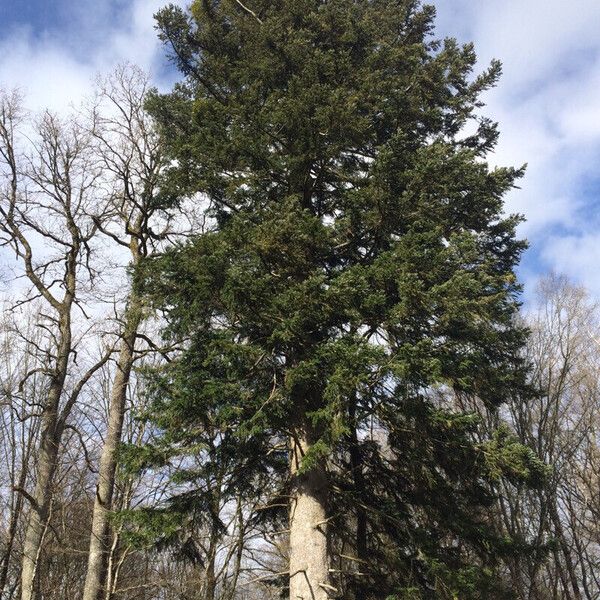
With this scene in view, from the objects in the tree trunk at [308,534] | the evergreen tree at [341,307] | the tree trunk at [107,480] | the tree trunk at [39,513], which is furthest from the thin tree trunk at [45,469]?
the tree trunk at [308,534]

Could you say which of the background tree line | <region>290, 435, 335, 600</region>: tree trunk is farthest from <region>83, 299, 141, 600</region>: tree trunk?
<region>290, 435, 335, 600</region>: tree trunk

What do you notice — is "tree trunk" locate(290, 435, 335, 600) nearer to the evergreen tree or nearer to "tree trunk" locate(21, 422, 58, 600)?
the evergreen tree

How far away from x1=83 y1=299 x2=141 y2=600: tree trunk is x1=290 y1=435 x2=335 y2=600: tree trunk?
9.62 ft

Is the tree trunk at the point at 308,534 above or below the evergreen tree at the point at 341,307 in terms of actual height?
below

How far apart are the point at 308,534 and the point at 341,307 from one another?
2777 millimetres

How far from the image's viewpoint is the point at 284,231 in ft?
23.0

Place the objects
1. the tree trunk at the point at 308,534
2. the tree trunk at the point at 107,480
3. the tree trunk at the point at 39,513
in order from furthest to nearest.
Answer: the tree trunk at the point at 39,513
the tree trunk at the point at 107,480
the tree trunk at the point at 308,534

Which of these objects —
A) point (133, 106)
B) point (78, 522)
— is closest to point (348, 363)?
point (133, 106)

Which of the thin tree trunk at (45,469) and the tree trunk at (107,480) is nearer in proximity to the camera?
the tree trunk at (107,480)

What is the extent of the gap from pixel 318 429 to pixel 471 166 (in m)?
4.38

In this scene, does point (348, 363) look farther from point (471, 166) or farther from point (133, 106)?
point (133, 106)

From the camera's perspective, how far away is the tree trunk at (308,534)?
630 cm

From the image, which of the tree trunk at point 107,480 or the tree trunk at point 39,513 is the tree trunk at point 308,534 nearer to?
the tree trunk at point 107,480

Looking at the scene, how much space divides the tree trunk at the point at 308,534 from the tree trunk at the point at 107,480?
2.93 m
